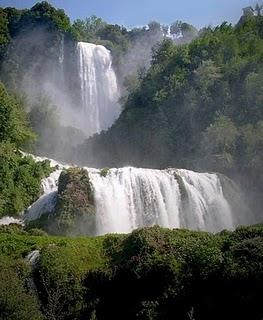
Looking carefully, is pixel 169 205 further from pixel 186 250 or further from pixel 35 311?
pixel 35 311

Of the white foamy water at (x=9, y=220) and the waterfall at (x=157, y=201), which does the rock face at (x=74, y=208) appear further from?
the white foamy water at (x=9, y=220)

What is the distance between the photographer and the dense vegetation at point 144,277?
658 inches

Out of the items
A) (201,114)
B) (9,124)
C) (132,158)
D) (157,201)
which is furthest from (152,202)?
(132,158)

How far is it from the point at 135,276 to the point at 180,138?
22.8 m

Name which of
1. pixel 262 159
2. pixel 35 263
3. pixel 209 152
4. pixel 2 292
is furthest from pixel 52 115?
pixel 2 292

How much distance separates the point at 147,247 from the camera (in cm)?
1888

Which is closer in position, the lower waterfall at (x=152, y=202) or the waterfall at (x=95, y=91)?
the lower waterfall at (x=152, y=202)

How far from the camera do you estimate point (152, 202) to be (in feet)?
96.7

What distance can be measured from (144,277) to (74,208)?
10.3 m

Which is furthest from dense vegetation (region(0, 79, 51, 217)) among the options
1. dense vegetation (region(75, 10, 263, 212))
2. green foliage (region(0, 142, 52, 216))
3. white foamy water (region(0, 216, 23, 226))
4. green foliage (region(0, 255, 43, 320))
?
green foliage (region(0, 255, 43, 320))

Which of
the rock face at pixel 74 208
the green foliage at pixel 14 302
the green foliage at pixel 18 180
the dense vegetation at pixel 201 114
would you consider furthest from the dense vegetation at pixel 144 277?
the dense vegetation at pixel 201 114

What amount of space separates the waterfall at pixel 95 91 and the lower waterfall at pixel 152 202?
23.1 metres

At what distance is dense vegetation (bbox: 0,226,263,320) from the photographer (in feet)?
54.8

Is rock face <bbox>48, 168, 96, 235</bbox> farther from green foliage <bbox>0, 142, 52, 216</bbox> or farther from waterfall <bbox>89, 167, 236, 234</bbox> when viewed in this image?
green foliage <bbox>0, 142, 52, 216</bbox>
